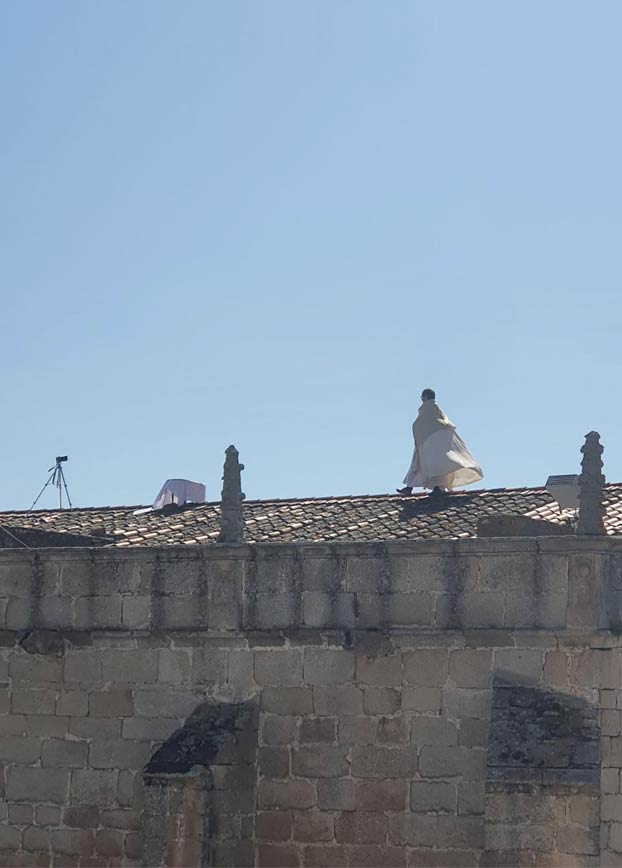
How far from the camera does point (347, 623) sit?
1541 centimetres

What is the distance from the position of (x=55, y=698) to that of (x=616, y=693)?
6180mm

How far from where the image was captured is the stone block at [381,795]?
1496cm

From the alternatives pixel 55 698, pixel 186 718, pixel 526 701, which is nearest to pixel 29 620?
pixel 55 698

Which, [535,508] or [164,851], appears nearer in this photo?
[164,851]

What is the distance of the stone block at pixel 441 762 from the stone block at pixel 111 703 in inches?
130

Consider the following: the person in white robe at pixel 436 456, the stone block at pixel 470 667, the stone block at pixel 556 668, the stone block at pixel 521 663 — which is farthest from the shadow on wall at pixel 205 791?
the person in white robe at pixel 436 456

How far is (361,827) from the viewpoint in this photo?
592 inches

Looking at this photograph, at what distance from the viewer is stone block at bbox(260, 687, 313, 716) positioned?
50.8 feet

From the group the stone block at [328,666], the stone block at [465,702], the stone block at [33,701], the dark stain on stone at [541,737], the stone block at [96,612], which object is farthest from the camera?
the stone block at [33,701]

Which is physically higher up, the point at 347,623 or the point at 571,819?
the point at 347,623

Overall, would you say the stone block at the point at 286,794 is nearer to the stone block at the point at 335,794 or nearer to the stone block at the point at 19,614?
the stone block at the point at 335,794

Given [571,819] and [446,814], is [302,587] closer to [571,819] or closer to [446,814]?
[446,814]

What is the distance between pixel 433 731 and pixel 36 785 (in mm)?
4593

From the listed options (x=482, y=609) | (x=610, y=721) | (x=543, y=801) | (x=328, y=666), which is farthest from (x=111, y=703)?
(x=610, y=721)
